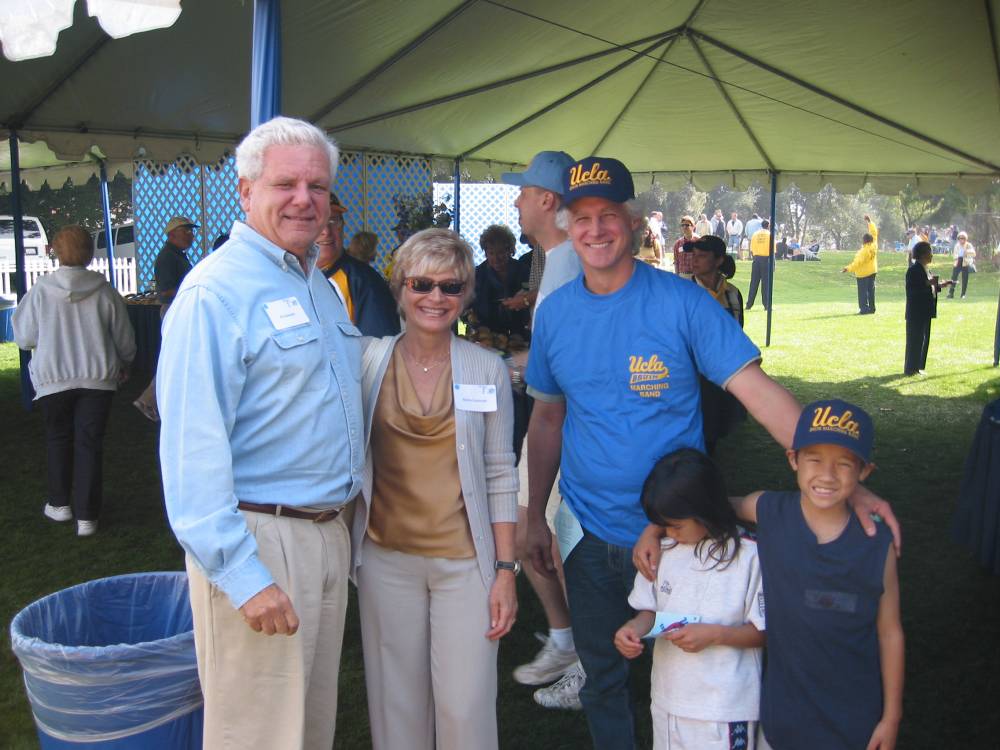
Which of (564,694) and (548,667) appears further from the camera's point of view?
(548,667)

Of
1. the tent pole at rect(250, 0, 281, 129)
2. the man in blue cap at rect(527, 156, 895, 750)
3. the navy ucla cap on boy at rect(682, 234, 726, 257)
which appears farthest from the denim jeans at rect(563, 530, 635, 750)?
the navy ucla cap on boy at rect(682, 234, 726, 257)

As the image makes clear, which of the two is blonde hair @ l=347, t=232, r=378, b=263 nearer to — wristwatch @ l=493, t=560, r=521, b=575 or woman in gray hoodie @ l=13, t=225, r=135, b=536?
woman in gray hoodie @ l=13, t=225, r=135, b=536

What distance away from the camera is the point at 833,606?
1853 millimetres

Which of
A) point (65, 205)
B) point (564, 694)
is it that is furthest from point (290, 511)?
point (65, 205)

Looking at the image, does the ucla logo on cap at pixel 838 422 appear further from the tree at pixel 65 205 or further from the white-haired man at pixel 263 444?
the tree at pixel 65 205

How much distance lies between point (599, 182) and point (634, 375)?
0.50 metres

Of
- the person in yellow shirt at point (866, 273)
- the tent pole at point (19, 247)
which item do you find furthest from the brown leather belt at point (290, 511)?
the person in yellow shirt at point (866, 273)

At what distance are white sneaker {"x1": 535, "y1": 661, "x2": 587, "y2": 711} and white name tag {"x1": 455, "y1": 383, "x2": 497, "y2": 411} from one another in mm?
1497

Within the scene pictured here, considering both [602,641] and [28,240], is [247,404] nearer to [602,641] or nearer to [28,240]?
[602,641]

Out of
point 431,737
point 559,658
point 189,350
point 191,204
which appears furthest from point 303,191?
point 191,204

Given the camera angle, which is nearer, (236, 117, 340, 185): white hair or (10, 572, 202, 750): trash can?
(236, 117, 340, 185): white hair

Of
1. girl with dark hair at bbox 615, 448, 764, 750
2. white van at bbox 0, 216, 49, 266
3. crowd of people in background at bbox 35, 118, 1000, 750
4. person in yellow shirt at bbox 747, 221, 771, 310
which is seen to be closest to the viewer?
crowd of people in background at bbox 35, 118, 1000, 750

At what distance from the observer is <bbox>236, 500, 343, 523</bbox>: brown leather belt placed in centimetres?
177

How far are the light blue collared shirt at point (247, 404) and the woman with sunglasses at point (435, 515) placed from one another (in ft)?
0.63
